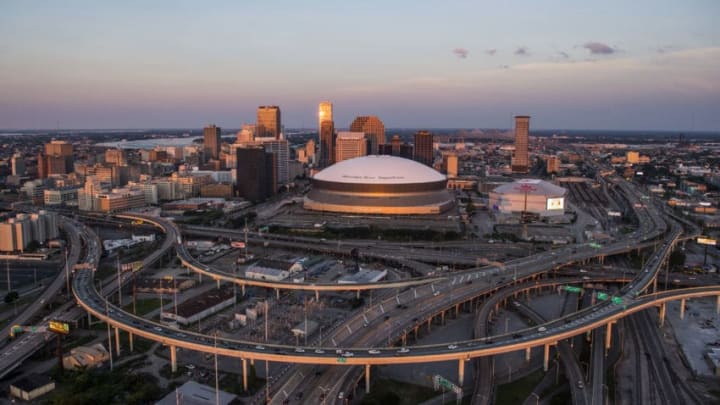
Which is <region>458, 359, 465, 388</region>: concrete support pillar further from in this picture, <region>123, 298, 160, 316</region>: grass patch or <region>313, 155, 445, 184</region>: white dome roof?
<region>313, 155, 445, 184</region>: white dome roof

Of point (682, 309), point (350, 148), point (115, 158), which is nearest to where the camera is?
point (682, 309)

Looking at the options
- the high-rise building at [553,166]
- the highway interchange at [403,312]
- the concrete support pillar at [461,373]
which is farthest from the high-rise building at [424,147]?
the concrete support pillar at [461,373]

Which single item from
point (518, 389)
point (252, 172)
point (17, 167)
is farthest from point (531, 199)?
point (17, 167)

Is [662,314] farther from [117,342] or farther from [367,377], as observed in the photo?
[117,342]

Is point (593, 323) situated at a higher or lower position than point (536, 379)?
higher

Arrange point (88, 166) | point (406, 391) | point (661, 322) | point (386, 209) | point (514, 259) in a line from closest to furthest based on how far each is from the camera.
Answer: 1. point (406, 391)
2. point (661, 322)
3. point (514, 259)
4. point (386, 209)
5. point (88, 166)

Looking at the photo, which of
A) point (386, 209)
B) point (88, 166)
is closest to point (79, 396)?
point (386, 209)

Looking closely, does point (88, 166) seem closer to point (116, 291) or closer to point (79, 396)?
point (116, 291)
